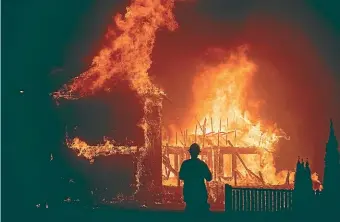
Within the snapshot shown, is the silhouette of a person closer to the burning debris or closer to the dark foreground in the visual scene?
the dark foreground

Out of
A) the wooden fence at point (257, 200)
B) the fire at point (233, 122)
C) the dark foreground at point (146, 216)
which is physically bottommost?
the dark foreground at point (146, 216)

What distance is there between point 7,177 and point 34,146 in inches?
63.4

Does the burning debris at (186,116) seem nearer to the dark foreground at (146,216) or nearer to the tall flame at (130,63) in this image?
the tall flame at (130,63)

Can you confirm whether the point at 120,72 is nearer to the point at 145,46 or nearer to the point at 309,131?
the point at 145,46

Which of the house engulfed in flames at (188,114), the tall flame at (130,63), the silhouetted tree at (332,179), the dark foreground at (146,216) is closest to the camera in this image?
the dark foreground at (146,216)

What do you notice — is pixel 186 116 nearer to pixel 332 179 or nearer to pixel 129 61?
pixel 129 61

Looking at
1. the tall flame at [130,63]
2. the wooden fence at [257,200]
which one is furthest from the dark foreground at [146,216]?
the tall flame at [130,63]

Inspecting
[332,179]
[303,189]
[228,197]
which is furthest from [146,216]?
[332,179]

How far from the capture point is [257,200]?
23125mm

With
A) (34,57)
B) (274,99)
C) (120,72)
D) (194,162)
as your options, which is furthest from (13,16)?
(194,162)

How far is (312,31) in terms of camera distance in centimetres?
3400

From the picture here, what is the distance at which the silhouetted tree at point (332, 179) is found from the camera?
2188 cm

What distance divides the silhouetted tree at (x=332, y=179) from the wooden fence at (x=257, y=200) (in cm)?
104

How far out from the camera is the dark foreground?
20.7m
